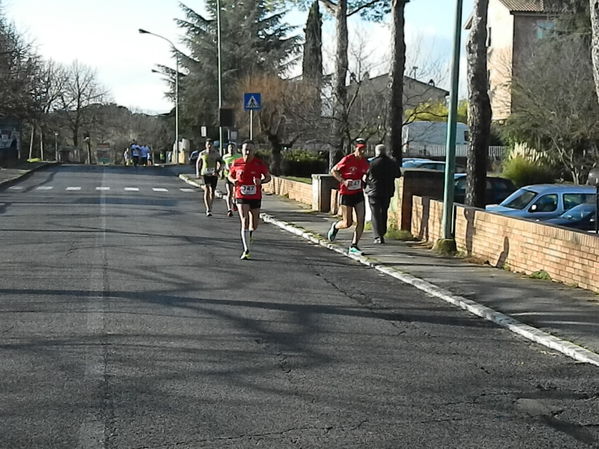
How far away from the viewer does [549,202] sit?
1947 centimetres

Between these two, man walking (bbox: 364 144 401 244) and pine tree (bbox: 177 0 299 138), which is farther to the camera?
pine tree (bbox: 177 0 299 138)

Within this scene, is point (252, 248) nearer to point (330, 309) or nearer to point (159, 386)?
point (330, 309)

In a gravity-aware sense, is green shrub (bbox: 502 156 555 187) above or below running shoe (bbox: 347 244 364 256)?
above

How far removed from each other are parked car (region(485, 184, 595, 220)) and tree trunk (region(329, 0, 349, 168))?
8.85 m

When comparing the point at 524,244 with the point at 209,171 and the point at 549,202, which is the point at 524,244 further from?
the point at 209,171

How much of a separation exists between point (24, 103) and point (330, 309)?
38831 millimetres

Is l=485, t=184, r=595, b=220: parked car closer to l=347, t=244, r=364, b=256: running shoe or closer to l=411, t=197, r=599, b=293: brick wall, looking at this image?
A: l=411, t=197, r=599, b=293: brick wall

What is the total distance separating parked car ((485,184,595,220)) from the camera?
62.8 ft

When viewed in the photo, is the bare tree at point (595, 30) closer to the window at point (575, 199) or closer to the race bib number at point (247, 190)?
the race bib number at point (247, 190)

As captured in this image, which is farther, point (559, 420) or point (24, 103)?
point (24, 103)

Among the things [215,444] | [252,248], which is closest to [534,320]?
[215,444]

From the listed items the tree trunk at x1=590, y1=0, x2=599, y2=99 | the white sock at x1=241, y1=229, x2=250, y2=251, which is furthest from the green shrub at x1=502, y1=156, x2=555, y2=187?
the tree trunk at x1=590, y1=0, x2=599, y2=99

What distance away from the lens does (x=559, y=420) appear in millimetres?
6082

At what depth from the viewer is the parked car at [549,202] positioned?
1914 cm
